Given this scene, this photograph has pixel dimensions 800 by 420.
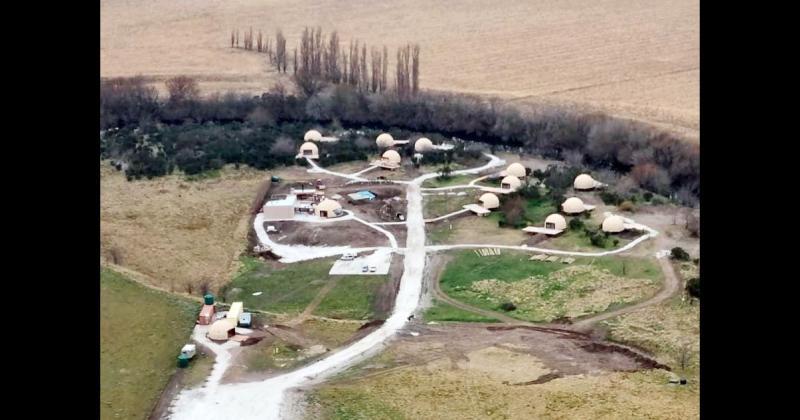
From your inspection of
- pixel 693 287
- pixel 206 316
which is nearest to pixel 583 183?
pixel 693 287

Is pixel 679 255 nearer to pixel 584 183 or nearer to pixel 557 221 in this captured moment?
pixel 557 221

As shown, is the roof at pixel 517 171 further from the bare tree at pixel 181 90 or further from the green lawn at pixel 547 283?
the bare tree at pixel 181 90

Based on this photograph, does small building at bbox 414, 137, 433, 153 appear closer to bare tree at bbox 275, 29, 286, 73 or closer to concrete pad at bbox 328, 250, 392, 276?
concrete pad at bbox 328, 250, 392, 276

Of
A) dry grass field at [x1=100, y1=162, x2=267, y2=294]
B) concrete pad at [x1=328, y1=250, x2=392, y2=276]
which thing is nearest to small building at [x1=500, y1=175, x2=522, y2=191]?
concrete pad at [x1=328, y1=250, x2=392, y2=276]

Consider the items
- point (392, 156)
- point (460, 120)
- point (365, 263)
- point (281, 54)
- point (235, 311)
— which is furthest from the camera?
point (281, 54)

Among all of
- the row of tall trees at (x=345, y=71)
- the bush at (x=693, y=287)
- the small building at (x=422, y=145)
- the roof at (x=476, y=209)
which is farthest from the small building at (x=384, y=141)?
the bush at (x=693, y=287)

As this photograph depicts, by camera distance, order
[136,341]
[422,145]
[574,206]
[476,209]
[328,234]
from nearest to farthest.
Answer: [136,341] < [328,234] < [574,206] < [476,209] < [422,145]

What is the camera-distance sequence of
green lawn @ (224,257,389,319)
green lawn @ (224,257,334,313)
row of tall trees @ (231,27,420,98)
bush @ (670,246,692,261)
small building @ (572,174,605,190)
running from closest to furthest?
green lawn @ (224,257,389,319), green lawn @ (224,257,334,313), bush @ (670,246,692,261), small building @ (572,174,605,190), row of tall trees @ (231,27,420,98)
